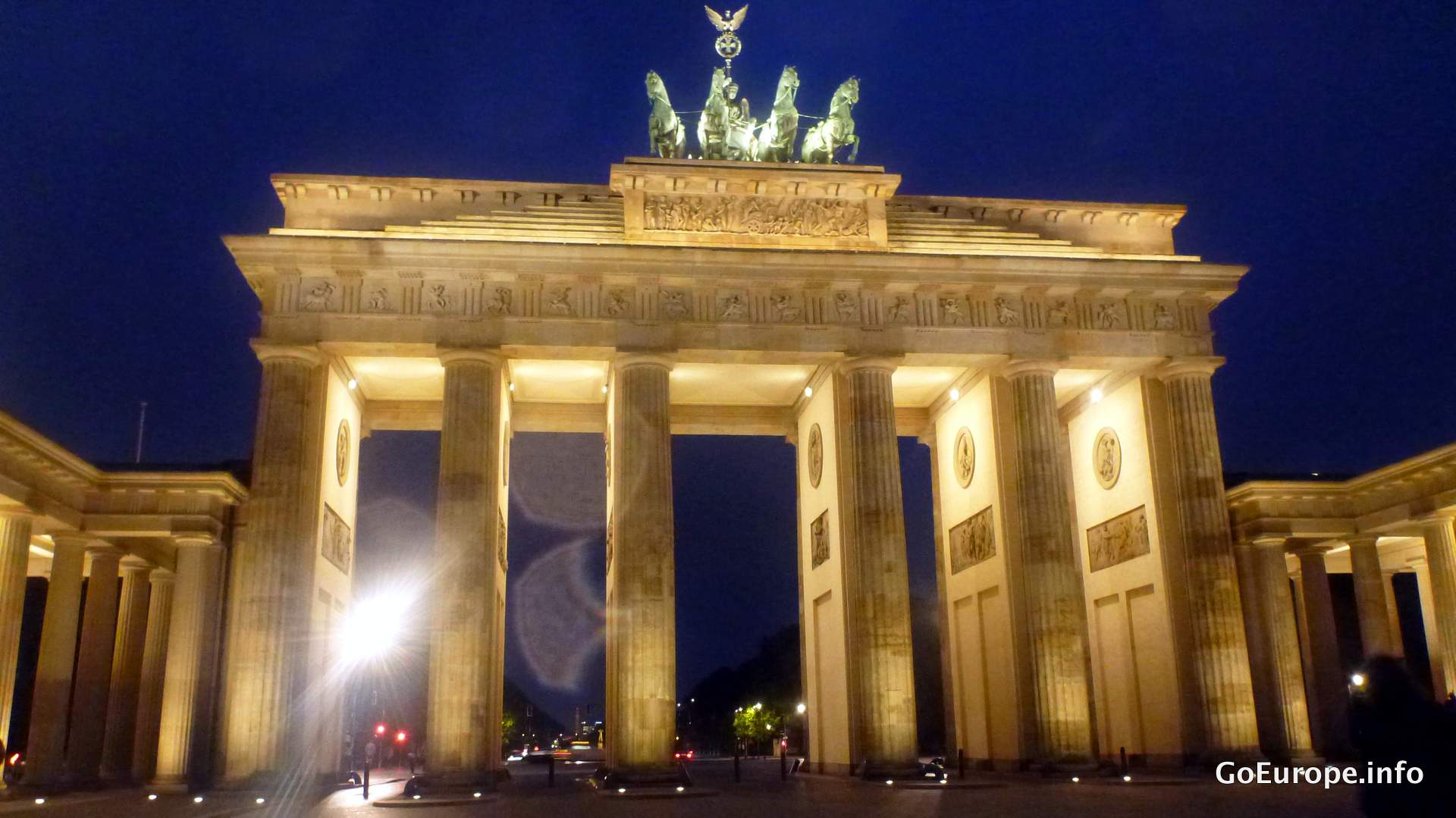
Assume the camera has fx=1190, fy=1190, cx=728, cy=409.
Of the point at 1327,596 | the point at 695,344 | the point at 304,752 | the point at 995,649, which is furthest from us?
the point at 1327,596

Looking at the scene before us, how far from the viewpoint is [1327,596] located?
35.9 meters

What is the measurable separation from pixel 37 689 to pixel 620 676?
14.5 metres

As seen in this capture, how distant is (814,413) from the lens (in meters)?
35.6

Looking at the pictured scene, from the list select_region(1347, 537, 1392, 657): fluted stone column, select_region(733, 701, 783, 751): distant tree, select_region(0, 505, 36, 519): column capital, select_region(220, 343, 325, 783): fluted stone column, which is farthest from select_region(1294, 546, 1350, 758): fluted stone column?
select_region(733, 701, 783, 751): distant tree

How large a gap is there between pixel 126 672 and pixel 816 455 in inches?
831

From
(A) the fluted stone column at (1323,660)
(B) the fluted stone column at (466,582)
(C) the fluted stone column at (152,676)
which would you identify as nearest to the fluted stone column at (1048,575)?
(A) the fluted stone column at (1323,660)

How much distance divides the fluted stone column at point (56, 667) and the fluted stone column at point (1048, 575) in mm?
24053

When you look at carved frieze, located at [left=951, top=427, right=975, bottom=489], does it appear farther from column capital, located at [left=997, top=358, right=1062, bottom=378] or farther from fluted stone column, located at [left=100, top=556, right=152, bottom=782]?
fluted stone column, located at [left=100, top=556, right=152, bottom=782]

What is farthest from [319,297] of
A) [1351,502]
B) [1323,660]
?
[1323,660]

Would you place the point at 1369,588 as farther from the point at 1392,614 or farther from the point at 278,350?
the point at 278,350

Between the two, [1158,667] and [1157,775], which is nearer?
[1157,775]

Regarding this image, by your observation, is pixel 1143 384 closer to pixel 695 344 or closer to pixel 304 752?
pixel 695 344

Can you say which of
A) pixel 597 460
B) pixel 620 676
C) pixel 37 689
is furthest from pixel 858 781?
pixel 597 460

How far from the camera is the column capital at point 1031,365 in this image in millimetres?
32250
